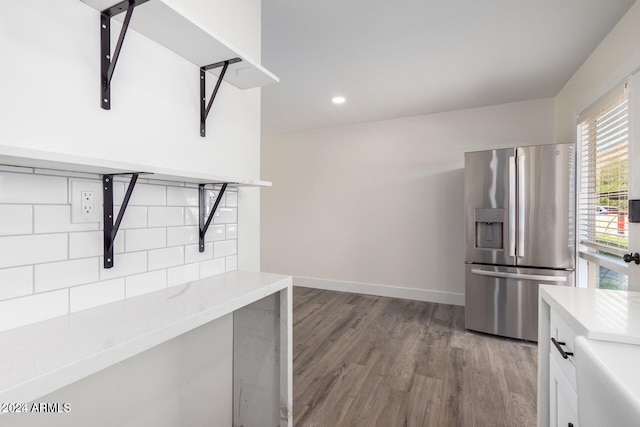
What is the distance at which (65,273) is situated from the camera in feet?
2.91

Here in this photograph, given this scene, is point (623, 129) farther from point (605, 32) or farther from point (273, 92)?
point (273, 92)

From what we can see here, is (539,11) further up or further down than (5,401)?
further up

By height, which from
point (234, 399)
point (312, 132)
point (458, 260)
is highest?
point (312, 132)

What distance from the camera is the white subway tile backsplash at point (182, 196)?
1233mm

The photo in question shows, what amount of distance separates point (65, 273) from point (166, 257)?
0.35 m

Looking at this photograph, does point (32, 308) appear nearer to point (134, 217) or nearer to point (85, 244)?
point (85, 244)

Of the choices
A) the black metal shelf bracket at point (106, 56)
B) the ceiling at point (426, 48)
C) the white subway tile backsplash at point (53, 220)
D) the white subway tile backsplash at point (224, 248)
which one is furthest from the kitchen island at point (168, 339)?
the ceiling at point (426, 48)

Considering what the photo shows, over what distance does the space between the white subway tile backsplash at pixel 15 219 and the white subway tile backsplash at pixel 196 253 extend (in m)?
0.54

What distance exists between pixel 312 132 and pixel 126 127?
12.4ft

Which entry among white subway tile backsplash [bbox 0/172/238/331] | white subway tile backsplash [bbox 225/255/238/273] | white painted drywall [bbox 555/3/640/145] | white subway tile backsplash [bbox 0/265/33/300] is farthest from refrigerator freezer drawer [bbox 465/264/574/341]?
white subway tile backsplash [bbox 0/265/33/300]

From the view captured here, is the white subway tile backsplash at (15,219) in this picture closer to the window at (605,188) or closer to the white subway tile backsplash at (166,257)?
the white subway tile backsplash at (166,257)

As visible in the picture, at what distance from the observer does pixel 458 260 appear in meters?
3.72

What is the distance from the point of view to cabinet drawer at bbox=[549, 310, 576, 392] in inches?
42.6

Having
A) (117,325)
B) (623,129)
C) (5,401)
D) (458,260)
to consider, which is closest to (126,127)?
(117,325)
